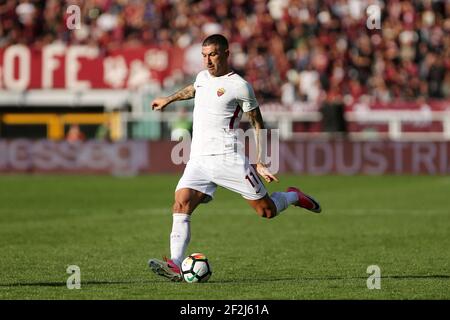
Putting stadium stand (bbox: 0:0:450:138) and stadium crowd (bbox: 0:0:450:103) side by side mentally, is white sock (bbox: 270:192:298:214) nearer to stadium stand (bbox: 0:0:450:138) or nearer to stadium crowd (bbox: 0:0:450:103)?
stadium stand (bbox: 0:0:450:138)

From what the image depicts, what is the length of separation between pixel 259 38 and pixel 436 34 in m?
5.32

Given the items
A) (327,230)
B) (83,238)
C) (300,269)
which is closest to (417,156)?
(327,230)

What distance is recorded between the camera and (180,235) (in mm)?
10188

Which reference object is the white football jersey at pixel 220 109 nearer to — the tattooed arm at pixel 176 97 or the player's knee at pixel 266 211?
the tattooed arm at pixel 176 97

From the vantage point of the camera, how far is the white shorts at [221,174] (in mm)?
10164

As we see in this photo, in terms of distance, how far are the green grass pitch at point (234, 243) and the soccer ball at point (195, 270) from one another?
0.11m

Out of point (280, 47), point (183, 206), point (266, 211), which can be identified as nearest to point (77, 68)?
point (280, 47)

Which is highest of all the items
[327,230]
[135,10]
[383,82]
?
[135,10]

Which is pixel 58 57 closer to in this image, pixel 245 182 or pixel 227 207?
pixel 227 207

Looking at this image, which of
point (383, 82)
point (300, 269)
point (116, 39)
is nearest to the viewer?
point (300, 269)

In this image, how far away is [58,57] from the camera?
34281 mm

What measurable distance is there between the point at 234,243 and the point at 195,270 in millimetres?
4245

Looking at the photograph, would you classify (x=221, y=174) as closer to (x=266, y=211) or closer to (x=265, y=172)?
(x=265, y=172)
